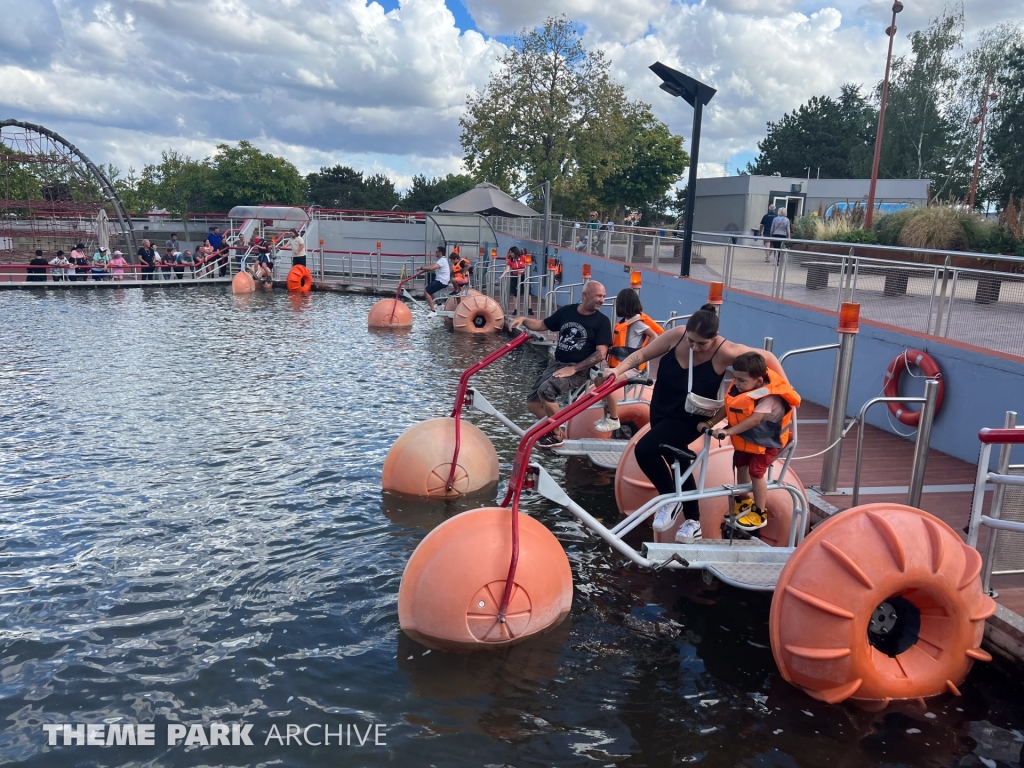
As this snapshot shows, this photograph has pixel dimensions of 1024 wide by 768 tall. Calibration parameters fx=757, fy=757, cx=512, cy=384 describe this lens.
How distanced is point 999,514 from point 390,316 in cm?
1660

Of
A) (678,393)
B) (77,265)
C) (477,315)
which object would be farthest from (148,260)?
(678,393)

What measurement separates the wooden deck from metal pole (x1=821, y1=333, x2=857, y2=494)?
16cm

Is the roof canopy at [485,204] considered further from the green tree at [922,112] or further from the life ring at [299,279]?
the green tree at [922,112]

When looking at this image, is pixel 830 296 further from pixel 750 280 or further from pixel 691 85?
pixel 691 85

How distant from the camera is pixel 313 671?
489cm

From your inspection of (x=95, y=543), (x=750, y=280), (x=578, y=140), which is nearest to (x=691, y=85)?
(x=750, y=280)

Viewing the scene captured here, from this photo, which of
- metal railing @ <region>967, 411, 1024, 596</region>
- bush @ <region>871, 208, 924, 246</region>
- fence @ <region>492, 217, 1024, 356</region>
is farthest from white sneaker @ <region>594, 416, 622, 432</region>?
bush @ <region>871, 208, 924, 246</region>

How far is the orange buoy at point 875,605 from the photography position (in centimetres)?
436

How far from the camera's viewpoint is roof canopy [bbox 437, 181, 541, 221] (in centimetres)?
2688

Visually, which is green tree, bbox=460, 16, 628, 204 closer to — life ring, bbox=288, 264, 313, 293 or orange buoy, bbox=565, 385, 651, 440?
life ring, bbox=288, 264, 313, 293

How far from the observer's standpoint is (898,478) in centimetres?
750

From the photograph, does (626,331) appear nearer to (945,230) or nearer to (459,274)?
(945,230)

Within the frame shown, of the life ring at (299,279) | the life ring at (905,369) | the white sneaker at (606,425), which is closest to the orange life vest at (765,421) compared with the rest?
the white sneaker at (606,425)

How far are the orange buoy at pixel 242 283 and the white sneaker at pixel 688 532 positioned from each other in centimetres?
2496
